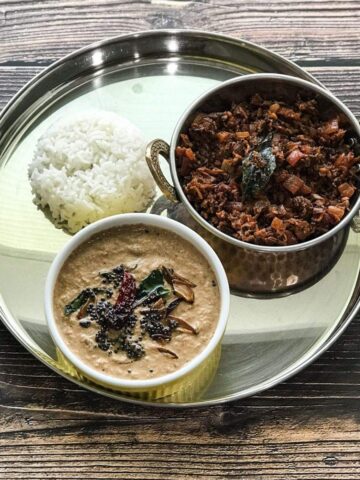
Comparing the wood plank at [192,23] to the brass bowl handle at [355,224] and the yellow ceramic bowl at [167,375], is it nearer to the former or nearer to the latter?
the brass bowl handle at [355,224]

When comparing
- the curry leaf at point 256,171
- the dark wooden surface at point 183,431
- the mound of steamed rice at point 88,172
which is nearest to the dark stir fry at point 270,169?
the curry leaf at point 256,171

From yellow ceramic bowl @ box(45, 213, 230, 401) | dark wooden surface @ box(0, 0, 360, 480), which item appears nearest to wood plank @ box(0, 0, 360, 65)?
yellow ceramic bowl @ box(45, 213, 230, 401)

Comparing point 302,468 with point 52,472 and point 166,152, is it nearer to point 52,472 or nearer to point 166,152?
point 52,472

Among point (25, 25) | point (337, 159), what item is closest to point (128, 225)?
point (337, 159)

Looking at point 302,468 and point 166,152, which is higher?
point 166,152

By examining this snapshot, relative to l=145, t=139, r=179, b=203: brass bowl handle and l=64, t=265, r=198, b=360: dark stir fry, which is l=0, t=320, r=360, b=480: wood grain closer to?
l=64, t=265, r=198, b=360: dark stir fry

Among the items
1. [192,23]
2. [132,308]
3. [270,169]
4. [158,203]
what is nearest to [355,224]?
[270,169]
